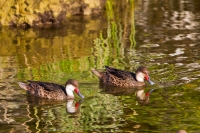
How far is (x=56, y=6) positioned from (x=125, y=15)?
10.8ft

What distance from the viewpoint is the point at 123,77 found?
1454 centimetres

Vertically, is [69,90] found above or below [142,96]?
above

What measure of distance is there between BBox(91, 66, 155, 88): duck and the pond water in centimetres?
20

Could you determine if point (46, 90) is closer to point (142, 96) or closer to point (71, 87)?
point (71, 87)

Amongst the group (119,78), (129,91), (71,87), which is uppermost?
(71,87)

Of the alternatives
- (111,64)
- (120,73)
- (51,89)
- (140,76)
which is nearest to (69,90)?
(51,89)

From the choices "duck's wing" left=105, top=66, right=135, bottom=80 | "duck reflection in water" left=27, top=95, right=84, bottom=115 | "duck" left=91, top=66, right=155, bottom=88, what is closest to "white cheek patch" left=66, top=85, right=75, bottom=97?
"duck reflection in water" left=27, top=95, right=84, bottom=115

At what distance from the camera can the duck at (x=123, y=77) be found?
14482 mm

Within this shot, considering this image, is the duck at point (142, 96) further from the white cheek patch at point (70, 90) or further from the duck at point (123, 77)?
the white cheek patch at point (70, 90)

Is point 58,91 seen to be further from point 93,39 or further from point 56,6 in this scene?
point 56,6

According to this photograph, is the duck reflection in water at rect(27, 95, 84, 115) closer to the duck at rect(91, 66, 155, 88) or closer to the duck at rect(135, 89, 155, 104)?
the duck at rect(135, 89, 155, 104)

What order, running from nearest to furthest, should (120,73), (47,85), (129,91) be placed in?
(47,85) < (129,91) < (120,73)

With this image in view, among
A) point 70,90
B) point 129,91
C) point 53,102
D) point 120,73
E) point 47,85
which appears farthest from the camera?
point 120,73

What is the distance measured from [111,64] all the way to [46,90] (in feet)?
9.96
